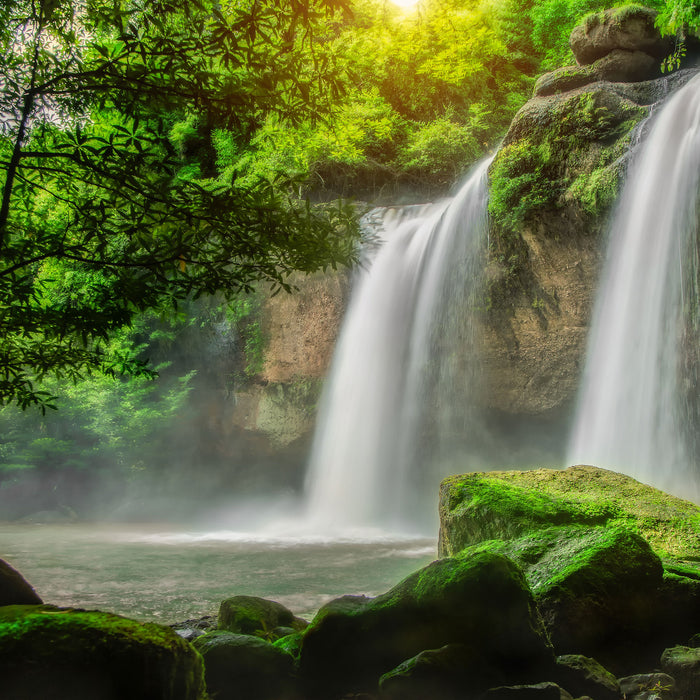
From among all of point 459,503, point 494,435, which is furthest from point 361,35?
point 459,503

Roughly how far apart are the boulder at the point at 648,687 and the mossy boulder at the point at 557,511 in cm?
145

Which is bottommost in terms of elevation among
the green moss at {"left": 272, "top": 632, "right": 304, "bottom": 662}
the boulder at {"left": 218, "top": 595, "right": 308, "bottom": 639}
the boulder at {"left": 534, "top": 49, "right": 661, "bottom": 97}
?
the boulder at {"left": 218, "top": 595, "right": 308, "bottom": 639}

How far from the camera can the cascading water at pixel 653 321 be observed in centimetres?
843

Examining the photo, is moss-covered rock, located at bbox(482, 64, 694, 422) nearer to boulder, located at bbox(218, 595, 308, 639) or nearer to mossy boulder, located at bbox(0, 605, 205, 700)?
boulder, located at bbox(218, 595, 308, 639)

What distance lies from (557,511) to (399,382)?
352 inches

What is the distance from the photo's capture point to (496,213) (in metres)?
11.2

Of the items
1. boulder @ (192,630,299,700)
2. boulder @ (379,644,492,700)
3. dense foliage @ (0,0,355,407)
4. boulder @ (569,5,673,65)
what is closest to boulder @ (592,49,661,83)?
boulder @ (569,5,673,65)

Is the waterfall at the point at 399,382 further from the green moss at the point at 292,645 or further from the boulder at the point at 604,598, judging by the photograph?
the green moss at the point at 292,645

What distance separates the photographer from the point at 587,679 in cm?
293

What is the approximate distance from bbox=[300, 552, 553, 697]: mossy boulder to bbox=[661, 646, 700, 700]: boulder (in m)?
0.73

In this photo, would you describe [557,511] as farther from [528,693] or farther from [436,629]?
[528,693]

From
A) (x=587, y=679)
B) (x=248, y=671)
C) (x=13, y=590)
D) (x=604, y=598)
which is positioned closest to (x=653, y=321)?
(x=604, y=598)

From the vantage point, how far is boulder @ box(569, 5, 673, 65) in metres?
11.0

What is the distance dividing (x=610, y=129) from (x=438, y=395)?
6.65 meters
